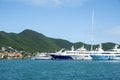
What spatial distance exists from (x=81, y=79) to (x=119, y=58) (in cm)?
14999

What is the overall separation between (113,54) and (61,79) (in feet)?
498

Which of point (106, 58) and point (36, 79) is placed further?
point (106, 58)

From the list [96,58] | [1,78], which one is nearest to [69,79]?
[1,78]

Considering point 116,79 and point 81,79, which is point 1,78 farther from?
point 116,79

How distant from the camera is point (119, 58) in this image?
19775 centimetres

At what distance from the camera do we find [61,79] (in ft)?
164

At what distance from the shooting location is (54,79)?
50125mm

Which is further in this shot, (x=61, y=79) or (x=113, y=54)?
(x=113, y=54)

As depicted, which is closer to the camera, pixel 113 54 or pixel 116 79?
pixel 116 79

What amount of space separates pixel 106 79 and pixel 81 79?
3.29m

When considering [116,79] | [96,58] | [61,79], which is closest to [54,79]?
[61,79]

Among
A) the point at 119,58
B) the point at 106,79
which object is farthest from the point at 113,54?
the point at 106,79

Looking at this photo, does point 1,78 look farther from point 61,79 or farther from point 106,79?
point 106,79

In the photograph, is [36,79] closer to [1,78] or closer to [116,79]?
[1,78]
